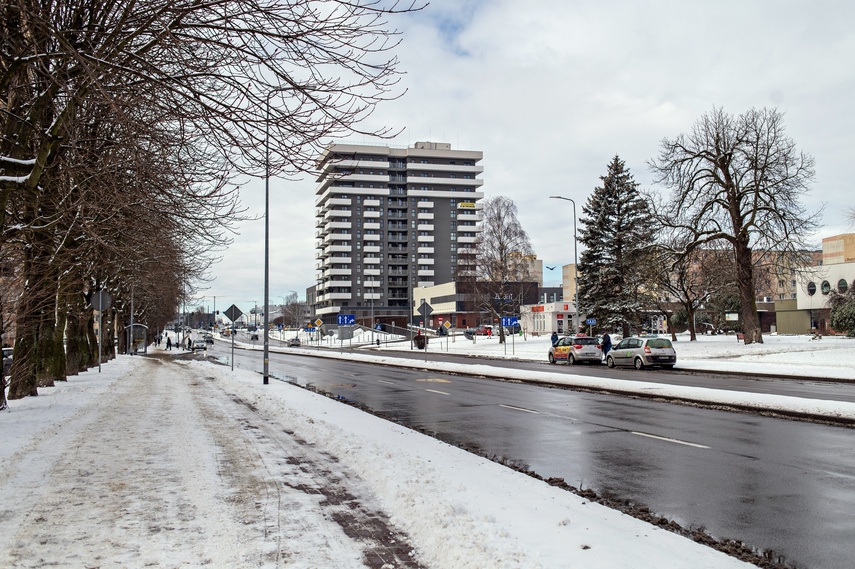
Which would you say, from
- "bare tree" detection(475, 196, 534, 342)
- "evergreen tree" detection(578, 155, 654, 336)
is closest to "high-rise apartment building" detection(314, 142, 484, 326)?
"bare tree" detection(475, 196, 534, 342)

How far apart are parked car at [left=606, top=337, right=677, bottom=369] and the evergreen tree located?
20139 millimetres

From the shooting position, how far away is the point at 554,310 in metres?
89.8

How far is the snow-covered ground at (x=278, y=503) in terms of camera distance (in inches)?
205

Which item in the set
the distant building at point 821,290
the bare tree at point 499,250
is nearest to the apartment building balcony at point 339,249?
the bare tree at point 499,250

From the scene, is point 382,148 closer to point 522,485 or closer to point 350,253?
point 350,253

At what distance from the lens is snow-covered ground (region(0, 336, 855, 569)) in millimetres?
5211

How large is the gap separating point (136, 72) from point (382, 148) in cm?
13642

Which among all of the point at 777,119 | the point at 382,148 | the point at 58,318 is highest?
the point at 382,148

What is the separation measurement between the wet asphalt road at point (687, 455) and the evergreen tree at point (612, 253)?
32.4 metres

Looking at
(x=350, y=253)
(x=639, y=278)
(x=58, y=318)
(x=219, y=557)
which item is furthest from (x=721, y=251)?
(x=350, y=253)

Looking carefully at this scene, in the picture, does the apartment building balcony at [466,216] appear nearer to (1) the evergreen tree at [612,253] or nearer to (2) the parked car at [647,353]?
(1) the evergreen tree at [612,253]

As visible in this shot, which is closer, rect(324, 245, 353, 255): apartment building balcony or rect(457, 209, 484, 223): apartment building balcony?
rect(324, 245, 353, 255): apartment building balcony

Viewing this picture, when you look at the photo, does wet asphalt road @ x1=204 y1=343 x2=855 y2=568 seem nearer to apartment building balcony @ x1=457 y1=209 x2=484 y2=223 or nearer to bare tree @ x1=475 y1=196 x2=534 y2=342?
bare tree @ x1=475 y1=196 x2=534 y2=342

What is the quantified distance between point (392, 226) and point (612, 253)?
9515 centimetres
